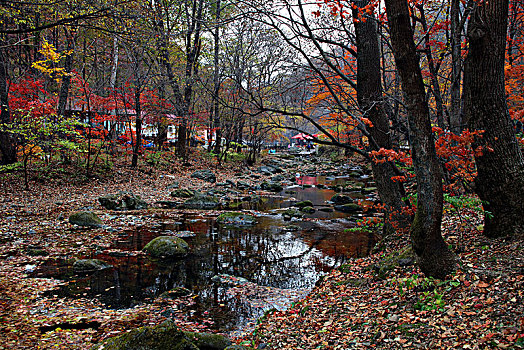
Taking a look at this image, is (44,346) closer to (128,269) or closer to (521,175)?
(128,269)

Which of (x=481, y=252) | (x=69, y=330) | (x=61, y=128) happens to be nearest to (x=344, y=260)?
(x=481, y=252)

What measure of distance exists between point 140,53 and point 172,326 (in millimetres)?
15854

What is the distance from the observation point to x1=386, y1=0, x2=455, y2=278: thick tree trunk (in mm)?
3645

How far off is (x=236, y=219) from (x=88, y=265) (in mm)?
5228

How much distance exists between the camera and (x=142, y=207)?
12578 mm

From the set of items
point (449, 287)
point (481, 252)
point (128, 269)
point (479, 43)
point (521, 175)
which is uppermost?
point (479, 43)

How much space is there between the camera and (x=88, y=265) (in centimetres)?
636

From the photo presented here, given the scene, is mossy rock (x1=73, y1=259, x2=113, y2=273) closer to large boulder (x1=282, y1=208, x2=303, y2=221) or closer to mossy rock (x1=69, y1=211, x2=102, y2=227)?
mossy rock (x1=69, y1=211, x2=102, y2=227)

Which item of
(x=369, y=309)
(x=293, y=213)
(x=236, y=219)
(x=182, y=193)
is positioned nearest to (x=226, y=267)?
(x=369, y=309)

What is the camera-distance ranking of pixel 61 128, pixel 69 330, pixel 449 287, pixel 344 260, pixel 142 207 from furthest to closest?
1. pixel 142 207
2. pixel 61 128
3. pixel 344 260
4. pixel 69 330
5. pixel 449 287

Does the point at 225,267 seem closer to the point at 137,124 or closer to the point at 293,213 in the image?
the point at 293,213

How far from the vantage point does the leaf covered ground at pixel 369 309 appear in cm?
300

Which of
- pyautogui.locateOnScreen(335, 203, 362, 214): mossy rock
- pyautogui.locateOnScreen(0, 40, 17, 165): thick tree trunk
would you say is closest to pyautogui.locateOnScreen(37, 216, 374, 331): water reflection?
pyautogui.locateOnScreen(335, 203, 362, 214): mossy rock

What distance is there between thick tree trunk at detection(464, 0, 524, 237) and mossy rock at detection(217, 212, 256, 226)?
25.2 feet
